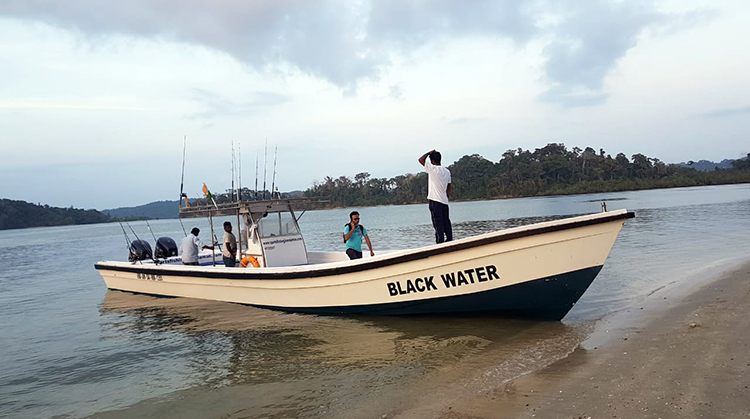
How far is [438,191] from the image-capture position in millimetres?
7594

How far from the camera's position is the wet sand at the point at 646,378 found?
4.11m

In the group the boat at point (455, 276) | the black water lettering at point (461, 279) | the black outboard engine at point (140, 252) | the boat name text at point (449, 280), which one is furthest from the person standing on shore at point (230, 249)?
the black water lettering at point (461, 279)

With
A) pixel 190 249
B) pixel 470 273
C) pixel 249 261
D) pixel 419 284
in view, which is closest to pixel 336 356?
pixel 419 284

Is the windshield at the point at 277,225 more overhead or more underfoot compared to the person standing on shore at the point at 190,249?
more overhead

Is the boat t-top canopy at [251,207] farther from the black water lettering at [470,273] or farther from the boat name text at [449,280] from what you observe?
the black water lettering at [470,273]

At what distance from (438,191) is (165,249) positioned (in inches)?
372

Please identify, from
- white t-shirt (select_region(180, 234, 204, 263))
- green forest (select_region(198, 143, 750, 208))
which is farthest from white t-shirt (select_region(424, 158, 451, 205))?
green forest (select_region(198, 143, 750, 208))

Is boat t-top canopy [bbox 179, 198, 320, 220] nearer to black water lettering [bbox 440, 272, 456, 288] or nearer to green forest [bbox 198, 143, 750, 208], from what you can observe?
black water lettering [bbox 440, 272, 456, 288]

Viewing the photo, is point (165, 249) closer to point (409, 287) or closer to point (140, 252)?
point (140, 252)

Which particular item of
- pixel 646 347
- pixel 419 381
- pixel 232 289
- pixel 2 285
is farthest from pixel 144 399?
pixel 2 285

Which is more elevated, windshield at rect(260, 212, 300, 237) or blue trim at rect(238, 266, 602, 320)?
windshield at rect(260, 212, 300, 237)

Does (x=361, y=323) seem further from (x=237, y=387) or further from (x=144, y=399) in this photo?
(x=144, y=399)

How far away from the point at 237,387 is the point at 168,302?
6995 millimetres

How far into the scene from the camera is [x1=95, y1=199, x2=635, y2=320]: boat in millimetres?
6836
